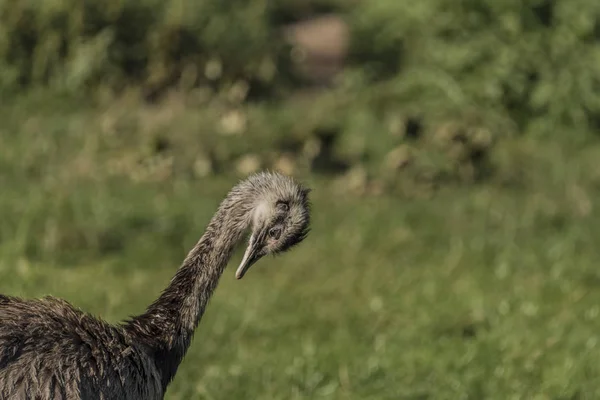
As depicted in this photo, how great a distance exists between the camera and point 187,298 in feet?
19.2

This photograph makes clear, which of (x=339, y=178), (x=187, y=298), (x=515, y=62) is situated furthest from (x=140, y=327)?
(x=515, y=62)

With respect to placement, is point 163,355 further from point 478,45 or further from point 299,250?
point 478,45

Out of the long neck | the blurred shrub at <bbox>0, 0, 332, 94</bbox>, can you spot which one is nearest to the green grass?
the blurred shrub at <bbox>0, 0, 332, 94</bbox>

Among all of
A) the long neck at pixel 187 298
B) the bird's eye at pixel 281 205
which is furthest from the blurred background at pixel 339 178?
the bird's eye at pixel 281 205

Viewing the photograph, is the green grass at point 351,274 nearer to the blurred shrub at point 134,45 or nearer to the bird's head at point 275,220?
the blurred shrub at point 134,45

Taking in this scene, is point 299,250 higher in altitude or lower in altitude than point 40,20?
lower

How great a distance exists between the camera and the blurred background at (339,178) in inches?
312

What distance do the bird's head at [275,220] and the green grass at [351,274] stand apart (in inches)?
42.8

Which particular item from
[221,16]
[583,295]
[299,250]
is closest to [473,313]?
[583,295]

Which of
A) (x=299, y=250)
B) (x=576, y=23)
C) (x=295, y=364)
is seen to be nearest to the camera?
(x=295, y=364)

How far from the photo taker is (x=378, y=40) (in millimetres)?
14469

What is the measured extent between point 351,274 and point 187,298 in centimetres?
372

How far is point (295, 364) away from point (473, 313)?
5.85 ft

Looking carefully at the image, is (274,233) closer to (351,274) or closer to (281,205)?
(281,205)
